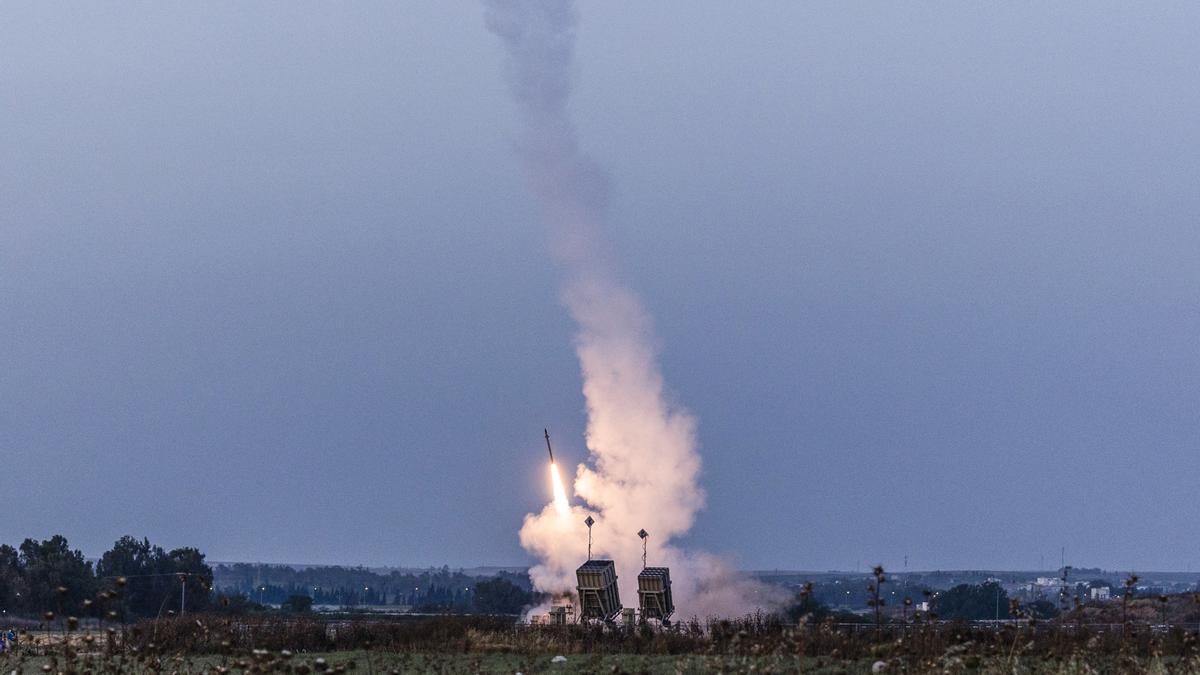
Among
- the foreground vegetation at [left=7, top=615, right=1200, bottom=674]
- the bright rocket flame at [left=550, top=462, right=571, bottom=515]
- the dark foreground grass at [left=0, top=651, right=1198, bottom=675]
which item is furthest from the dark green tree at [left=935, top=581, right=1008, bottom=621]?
the dark foreground grass at [left=0, top=651, right=1198, bottom=675]

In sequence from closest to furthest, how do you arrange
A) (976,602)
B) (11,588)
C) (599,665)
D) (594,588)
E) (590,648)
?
(599,665), (590,648), (594,588), (11,588), (976,602)

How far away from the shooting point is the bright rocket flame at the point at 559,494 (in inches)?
2653

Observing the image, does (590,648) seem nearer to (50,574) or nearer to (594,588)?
(594,588)

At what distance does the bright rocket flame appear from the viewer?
221 feet

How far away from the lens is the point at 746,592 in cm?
6694

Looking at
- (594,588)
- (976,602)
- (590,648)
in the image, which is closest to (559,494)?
(594,588)

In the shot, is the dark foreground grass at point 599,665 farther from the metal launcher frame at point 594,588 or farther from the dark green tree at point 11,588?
the dark green tree at point 11,588

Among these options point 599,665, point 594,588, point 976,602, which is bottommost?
point 599,665

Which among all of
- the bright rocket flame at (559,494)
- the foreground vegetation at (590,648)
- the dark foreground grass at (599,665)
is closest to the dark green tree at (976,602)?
the bright rocket flame at (559,494)

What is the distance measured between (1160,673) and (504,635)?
70.1ft

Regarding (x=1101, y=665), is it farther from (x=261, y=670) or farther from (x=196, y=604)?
(x=196, y=604)

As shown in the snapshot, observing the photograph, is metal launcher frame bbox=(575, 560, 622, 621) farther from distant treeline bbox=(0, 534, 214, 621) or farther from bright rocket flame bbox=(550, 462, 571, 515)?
distant treeline bbox=(0, 534, 214, 621)

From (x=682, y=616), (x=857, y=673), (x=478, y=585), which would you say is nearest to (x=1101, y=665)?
(x=857, y=673)

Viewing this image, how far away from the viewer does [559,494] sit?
67.8 metres
